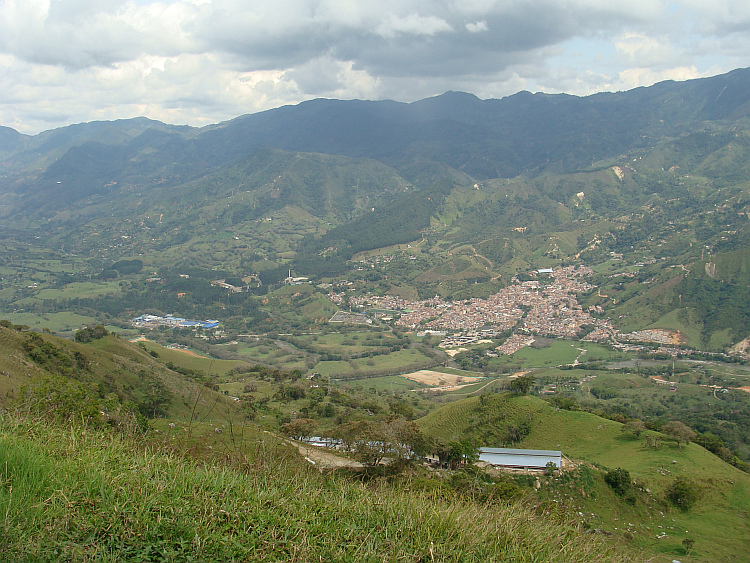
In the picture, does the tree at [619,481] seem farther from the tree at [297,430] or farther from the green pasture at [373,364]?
the green pasture at [373,364]

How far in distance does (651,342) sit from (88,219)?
637 feet

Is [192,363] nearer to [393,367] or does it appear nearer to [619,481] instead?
[393,367]

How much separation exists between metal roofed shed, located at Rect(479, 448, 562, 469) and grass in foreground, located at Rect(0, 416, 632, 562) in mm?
17371

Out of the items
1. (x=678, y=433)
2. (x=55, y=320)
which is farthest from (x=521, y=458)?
(x=55, y=320)

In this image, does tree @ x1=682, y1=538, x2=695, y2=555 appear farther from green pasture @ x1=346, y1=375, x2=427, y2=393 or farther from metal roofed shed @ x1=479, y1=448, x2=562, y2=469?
green pasture @ x1=346, y1=375, x2=427, y2=393

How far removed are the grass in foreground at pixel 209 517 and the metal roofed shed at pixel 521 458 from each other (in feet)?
57.0

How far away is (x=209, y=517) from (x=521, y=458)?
838 inches

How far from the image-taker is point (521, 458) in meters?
23.1

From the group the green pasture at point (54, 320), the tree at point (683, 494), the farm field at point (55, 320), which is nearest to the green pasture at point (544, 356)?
the tree at point (683, 494)

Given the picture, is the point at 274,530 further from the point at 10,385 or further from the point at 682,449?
the point at 682,449

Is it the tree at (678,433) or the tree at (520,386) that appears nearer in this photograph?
the tree at (678,433)

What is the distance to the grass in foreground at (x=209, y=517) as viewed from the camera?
4203 mm

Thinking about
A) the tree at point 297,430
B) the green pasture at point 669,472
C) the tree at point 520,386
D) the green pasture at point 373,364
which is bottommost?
the green pasture at point 373,364

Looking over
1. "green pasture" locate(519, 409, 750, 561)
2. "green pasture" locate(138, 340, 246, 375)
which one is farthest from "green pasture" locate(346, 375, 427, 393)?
"green pasture" locate(519, 409, 750, 561)
